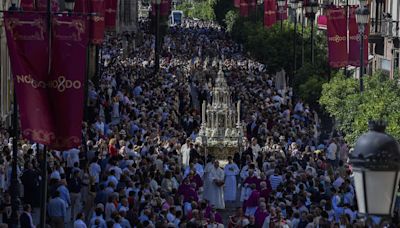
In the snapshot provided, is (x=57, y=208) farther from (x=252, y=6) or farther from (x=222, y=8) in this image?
(x=222, y=8)

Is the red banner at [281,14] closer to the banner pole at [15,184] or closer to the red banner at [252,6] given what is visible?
the red banner at [252,6]

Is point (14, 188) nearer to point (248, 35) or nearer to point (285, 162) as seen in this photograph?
point (285, 162)

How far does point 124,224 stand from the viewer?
69.9ft

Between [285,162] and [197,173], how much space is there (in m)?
3.16

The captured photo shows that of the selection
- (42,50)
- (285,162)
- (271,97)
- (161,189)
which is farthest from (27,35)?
(271,97)

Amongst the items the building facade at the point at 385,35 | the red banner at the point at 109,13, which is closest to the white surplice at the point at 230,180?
the red banner at the point at 109,13

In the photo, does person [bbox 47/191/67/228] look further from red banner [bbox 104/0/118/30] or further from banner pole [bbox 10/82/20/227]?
red banner [bbox 104/0/118/30]

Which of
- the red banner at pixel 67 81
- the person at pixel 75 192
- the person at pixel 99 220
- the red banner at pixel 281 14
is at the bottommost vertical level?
the person at pixel 75 192

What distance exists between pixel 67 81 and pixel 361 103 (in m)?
17.9

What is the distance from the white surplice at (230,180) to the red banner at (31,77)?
13.3m

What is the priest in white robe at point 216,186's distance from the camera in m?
28.3

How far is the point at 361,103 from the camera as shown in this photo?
3312cm

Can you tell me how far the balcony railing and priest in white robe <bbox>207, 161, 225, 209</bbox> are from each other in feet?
104

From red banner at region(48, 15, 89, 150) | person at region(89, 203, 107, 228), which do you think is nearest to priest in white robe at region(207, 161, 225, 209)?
person at region(89, 203, 107, 228)
